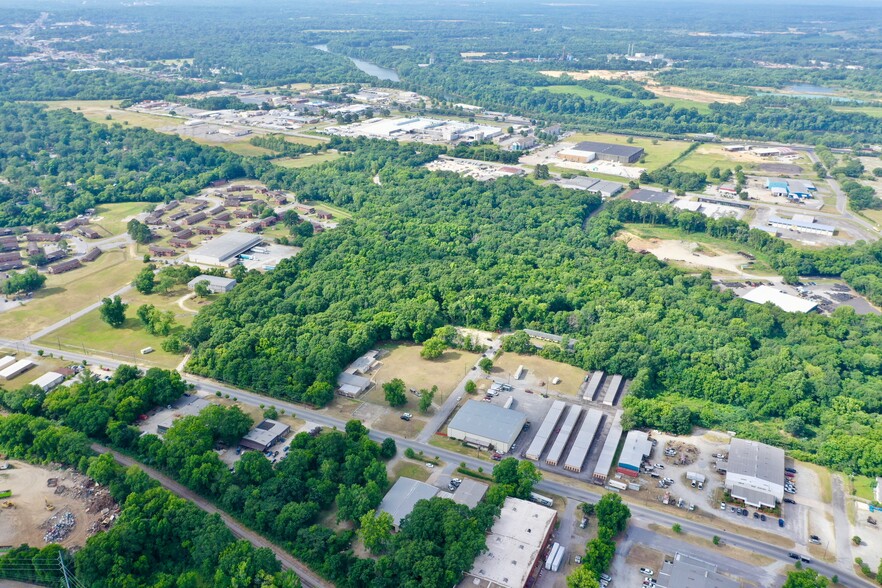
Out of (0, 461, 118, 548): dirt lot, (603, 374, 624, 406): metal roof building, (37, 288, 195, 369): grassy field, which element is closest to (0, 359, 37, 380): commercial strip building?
(37, 288, 195, 369): grassy field

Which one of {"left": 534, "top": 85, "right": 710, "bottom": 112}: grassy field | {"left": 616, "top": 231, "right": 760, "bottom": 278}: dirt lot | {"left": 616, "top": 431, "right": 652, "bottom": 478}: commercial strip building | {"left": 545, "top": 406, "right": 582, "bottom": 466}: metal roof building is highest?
{"left": 534, "top": 85, "right": 710, "bottom": 112}: grassy field

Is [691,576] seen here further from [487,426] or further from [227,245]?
[227,245]

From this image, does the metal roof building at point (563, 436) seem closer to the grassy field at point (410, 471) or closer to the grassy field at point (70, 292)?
the grassy field at point (410, 471)

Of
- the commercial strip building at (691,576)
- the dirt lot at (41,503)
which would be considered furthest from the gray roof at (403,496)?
the dirt lot at (41,503)

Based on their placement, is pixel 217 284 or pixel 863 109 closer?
pixel 217 284

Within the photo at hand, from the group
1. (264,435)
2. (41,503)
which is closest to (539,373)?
(264,435)

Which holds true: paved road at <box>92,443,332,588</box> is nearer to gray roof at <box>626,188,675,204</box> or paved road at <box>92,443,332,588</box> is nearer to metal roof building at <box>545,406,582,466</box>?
metal roof building at <box>545,406,582,466</box>

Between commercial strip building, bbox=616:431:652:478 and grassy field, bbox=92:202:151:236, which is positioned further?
grassy field, bbox=92:202:151:236

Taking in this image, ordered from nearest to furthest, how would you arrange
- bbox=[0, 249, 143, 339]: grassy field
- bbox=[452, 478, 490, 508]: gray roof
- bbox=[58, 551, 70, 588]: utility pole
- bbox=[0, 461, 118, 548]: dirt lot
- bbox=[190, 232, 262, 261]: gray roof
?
bbox=[58, 551, 70, 588]: utility pole, bbox=[0, 461, 118, 548]: dirt lot, bbox=[452, 478, 490, 508]: gray roof, bbox=[0, 249, 143, 339]: grassy field, bbox=[190, 232, 262, 261]: gray roof
